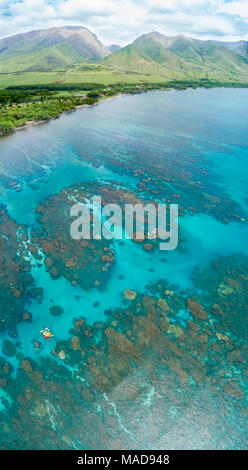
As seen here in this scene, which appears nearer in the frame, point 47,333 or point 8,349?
point 8,349

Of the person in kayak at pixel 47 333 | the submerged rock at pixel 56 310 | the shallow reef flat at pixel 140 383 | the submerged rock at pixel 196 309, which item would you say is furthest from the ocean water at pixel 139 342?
the person in kayak at pixel 47 333

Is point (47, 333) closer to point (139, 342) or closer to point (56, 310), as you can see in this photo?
point (56, 310)

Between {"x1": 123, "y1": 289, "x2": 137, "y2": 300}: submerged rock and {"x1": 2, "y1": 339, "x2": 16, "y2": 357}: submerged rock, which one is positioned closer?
{"x1": 2, "y1": 339, "x2": 16, "y2": 357}: submerged rock

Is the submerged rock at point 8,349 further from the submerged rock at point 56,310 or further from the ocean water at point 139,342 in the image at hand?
the submerged rock at point 56,310

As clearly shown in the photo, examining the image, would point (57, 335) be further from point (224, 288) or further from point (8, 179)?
point (8, 179)

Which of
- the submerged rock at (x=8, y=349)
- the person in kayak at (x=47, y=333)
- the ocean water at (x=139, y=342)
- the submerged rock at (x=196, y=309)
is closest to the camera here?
the ocean water at (x=139, y=342)

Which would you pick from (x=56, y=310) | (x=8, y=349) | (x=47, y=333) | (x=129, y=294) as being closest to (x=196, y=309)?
(x=129, y=294)

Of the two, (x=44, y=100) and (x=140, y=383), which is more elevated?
(x=44, y=100)

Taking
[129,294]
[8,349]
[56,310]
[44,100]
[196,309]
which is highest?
[44,100]

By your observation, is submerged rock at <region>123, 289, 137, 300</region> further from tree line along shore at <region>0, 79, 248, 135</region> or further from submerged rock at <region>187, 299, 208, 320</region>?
tree line along shore at <region>0, 79, 248, 135</region>

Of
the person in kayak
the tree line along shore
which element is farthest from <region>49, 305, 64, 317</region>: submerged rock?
the tree line along shore

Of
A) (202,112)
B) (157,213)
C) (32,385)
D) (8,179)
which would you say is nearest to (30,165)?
(8,179)
